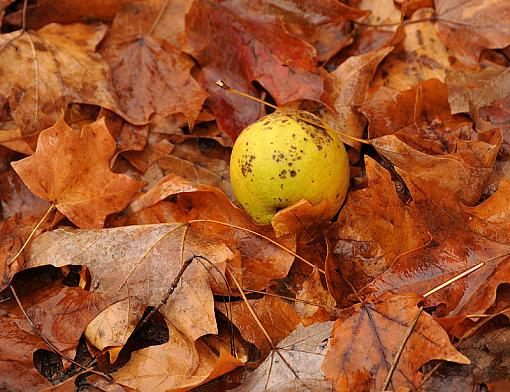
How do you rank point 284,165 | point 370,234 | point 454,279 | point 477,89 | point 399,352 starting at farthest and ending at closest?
point 477,89, point 370,234, point 284,165, point 454,279, point 399,352

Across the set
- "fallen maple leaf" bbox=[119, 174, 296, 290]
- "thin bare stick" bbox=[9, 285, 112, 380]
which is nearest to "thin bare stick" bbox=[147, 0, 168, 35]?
"fallen maple leaf" bbox=[119, 174, 296, 290]

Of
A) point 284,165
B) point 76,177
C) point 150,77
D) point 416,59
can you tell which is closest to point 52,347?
point 76,177

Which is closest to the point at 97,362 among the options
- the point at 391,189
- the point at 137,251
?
the point at 137,251

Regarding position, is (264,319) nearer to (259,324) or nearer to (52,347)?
(259,324)

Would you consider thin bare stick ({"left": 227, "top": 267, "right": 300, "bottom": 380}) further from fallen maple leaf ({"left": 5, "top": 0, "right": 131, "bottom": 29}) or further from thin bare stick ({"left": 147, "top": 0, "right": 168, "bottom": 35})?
fallen maple leaf ({"left": 5, "top": 0, "right": 131, "bottom": 29})

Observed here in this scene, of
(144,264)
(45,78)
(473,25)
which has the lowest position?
(144,264)

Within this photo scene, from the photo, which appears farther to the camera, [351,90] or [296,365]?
[351,90]

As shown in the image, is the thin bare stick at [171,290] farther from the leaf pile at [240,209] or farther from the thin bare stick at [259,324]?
the thin bare stick at [259,324]

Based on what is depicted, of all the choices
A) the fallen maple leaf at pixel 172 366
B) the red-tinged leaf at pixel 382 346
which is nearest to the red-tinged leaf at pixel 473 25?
the red-tinged leaf at pixel 382 346
